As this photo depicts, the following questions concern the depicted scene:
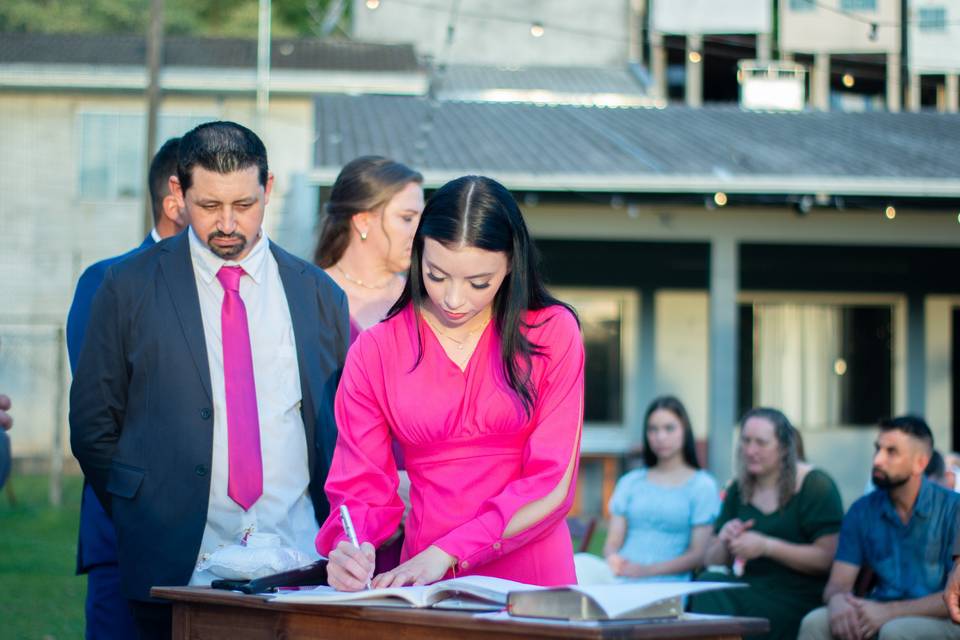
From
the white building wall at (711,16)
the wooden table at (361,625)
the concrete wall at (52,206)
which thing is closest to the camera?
the wooden table at (361,625)

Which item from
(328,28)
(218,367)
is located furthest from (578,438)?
(328,28)

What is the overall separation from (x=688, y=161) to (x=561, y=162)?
129cm

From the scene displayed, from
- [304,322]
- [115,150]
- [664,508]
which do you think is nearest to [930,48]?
[115,150]

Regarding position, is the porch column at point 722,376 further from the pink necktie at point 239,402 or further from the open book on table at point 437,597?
the open book on table at point 437,597

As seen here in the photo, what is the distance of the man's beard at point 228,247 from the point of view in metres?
3.35

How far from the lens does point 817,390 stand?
15.7 metres

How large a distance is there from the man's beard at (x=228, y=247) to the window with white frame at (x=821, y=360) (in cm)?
1280

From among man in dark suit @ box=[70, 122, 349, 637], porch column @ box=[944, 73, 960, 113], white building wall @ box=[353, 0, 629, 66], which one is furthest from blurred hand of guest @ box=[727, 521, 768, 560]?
porch column @ box=[944, 73, 960, 113]

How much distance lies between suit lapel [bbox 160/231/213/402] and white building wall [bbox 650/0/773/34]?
21.2m

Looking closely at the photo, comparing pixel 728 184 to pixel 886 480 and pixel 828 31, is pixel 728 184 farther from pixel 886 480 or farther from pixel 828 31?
pixel 828 31

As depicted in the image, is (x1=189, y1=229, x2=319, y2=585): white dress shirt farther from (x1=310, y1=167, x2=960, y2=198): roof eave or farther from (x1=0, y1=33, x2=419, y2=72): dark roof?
(x1=0, y1=33, x2=419, y2=72): dark roof

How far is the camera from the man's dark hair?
568 cm

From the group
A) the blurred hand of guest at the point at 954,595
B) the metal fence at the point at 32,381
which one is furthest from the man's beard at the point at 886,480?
the metal fence at the point at 32,381

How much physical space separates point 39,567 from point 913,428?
713 centimetres
